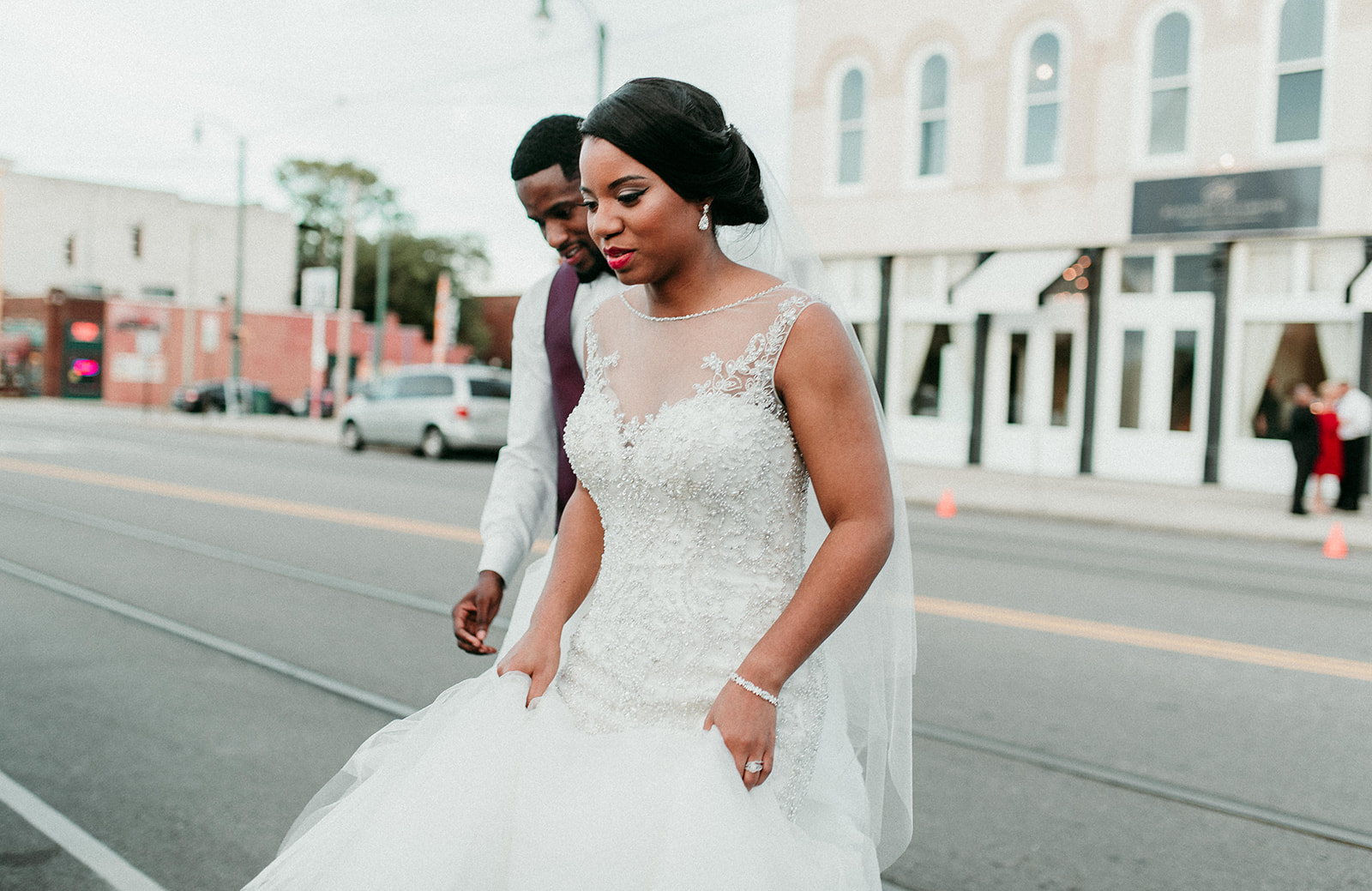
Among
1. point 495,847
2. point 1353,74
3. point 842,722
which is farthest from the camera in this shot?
point 1353,74

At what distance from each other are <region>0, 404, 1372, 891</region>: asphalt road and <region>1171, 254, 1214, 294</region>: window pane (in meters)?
7.94

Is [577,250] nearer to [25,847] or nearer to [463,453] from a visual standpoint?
[25,847]

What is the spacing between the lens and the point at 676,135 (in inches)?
66.7

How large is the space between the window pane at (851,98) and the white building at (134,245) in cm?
3784

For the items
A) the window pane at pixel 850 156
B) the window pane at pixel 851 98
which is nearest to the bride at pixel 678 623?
the window pane at pixel 850 156

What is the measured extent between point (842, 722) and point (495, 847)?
0.66 m

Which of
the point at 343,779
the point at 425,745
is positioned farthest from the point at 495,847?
the point at 343,779

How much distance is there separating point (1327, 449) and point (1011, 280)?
5.75 metres

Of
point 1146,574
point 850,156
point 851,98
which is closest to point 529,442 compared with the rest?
point 1146,574

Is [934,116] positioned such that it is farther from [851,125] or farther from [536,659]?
[536,659]

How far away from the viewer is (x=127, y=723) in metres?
4.53

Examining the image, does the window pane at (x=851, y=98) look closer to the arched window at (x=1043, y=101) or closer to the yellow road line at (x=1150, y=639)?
the arched window at (x=1043, y=101)

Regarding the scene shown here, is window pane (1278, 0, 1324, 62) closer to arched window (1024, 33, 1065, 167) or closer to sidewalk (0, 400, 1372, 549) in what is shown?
arched window (1024, 33, 1065, 167)

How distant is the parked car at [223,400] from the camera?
1526 inches
